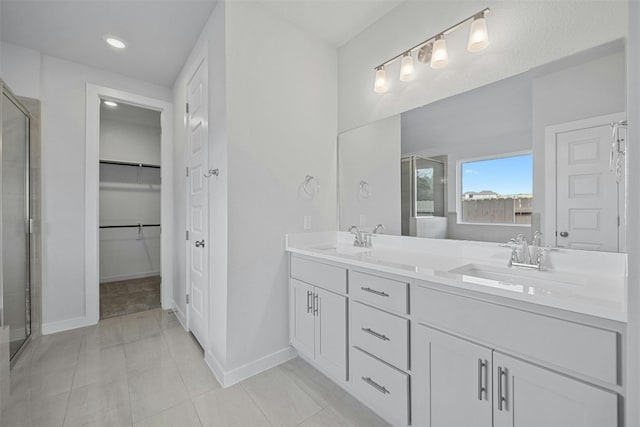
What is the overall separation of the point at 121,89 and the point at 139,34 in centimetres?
94

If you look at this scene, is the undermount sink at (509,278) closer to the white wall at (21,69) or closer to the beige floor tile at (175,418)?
the beige floor tile at (175,418)

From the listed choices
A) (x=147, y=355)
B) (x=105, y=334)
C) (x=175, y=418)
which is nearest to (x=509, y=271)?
(x=175, y=418)

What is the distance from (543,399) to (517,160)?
1134mm

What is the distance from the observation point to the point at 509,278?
133 centimetres

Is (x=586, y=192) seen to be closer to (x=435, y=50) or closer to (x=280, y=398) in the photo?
(x=435, y=50)

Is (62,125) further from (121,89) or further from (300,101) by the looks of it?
(300,101)

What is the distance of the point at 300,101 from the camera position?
7.34 feet

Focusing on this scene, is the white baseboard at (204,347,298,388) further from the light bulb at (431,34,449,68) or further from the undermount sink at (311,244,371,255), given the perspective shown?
the light bulb at (431,34,449,68)

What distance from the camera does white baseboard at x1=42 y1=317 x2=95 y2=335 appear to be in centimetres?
258

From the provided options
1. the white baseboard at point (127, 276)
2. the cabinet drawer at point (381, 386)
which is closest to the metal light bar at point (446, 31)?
the cabinet drawer at point (381, 386)

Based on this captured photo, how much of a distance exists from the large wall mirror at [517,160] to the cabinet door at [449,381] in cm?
74

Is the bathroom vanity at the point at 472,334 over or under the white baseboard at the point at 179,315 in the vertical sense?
over

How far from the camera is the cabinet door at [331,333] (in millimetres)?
1656

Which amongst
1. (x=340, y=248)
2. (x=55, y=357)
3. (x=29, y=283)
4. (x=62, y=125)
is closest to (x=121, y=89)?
(x=62, y=125)
